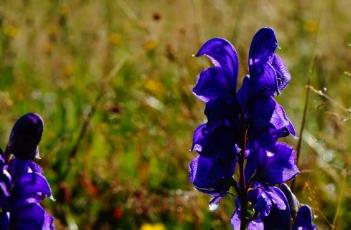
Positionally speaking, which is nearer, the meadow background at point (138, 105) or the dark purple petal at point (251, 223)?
the dark purple petal at point (251, 223)

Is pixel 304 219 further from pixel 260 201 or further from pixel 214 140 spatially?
pixel 214 140

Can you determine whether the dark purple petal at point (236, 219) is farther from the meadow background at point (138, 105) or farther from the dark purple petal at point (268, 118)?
the meadow background at point (138, 105)

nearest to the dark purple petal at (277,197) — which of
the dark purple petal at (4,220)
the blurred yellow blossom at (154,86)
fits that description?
the dark purple petal at (4,220)

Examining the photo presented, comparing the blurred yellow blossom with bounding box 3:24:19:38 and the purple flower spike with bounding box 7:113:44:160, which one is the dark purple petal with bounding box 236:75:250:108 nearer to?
the purple flower spike with bounding box 7:113:44:160

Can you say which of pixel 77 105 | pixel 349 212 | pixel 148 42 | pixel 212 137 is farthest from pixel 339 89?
pixel 212 137

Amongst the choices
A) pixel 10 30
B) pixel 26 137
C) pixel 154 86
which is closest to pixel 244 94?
pixel 26 137

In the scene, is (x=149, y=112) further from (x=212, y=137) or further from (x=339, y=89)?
(x=212, y=137)

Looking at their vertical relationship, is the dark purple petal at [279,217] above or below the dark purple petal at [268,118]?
below

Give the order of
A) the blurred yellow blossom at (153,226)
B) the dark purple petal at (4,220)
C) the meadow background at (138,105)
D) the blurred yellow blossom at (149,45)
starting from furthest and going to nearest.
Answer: the blurred yellow blossom at (149,45) → the meadow background at (138,105) → the blurred yellow blossom at (153,226) → the dark purple petal at (4,220)
